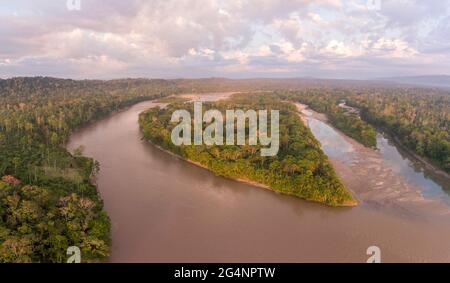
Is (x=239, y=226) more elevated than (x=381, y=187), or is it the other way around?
(x=381, y=187)

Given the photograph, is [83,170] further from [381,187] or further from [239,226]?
[381,187]

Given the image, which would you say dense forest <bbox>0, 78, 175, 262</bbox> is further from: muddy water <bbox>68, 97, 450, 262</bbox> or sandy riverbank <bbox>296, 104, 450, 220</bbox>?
sandy riverbank <bbox>296, 104, 450, 220</bbox>

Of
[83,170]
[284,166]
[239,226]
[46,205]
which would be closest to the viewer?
[46,205]

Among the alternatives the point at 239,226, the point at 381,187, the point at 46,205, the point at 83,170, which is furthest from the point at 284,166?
the point at 46,205

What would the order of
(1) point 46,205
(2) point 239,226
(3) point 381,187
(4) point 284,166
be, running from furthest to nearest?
(3) point 381,187 → (4) point 284,166 → (2) point 239,226 → (1) point 46,205

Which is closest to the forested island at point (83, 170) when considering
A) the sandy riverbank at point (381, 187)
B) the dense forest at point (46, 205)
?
the dense forest at point (46, 205)

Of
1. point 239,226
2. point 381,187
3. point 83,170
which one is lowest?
point 239,226

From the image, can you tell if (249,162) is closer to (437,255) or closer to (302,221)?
(302,221)

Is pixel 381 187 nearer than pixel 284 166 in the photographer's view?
No

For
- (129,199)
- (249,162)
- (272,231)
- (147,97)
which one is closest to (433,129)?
(249,162)
